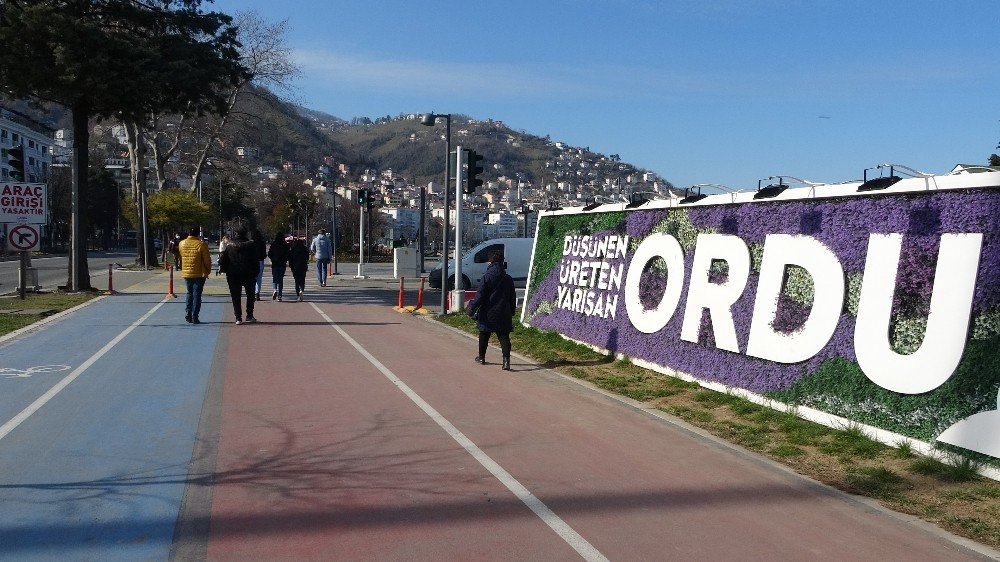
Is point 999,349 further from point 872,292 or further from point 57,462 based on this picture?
point 57,462

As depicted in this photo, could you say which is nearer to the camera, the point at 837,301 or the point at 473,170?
the point at 837,301

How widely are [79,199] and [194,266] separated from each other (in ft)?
33.7

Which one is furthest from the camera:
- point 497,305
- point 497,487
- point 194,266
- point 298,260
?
point 298,260

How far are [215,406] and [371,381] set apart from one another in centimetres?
231

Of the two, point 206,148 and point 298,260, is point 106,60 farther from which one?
point 206,148

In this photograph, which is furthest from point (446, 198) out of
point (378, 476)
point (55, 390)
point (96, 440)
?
point (378, 476)

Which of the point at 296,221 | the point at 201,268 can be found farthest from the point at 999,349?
the point at 296,221

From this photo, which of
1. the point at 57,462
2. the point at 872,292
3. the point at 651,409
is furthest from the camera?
the point at 651,409

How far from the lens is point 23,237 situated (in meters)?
20.1

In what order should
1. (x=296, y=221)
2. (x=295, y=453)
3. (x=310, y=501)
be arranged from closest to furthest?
(x=310, y=501)
(x=295, y=453)
(x=296, y=221)

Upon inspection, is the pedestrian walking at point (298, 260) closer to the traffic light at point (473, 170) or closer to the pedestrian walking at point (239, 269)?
the pedestrian walking at point (239, 269)

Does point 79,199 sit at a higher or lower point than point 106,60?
lower

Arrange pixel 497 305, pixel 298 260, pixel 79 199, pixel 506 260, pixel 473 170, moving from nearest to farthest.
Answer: pixel 497 305
pixel 473 170
pixel 298 260
pixel 79 199
pixel 506 260

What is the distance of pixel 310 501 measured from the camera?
18.7 ft
